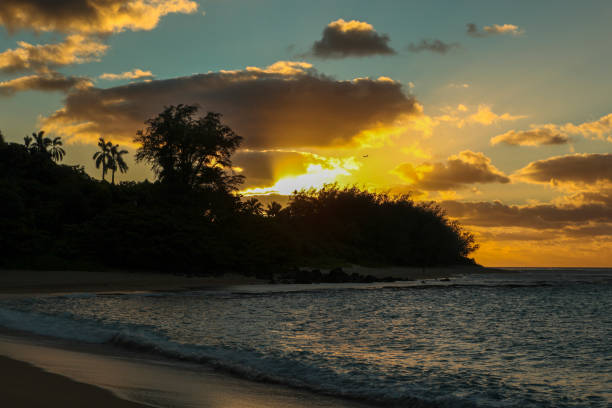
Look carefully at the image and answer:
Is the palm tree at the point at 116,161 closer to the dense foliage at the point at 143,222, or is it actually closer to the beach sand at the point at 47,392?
the dense foliage at the point at 143,222

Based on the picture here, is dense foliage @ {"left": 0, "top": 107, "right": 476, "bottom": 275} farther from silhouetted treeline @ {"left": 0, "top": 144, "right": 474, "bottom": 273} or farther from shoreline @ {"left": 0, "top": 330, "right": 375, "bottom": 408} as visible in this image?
shoreline @ {"left": 0, "top": 330, "right": 375, "bottom": 408}

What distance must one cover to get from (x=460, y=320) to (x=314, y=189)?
248 feet

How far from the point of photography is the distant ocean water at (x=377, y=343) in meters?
8.20

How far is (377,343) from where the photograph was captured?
12836 mm

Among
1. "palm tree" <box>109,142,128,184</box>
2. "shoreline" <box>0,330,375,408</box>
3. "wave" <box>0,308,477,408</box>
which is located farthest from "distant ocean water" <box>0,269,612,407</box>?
"palm tree" <box>109,142,128,184</box>

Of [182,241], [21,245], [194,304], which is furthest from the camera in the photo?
[182,241]

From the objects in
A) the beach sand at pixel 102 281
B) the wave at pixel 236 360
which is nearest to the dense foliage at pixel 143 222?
the beach sand at pixel 102 281

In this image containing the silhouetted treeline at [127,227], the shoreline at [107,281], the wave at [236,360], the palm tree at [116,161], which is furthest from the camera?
the palm tree at [116,161]

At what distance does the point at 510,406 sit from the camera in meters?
7.19

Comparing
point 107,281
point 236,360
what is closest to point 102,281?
point 107,281

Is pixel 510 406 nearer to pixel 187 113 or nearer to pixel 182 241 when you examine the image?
pixel 182 241

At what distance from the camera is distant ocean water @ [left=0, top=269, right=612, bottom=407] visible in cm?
820

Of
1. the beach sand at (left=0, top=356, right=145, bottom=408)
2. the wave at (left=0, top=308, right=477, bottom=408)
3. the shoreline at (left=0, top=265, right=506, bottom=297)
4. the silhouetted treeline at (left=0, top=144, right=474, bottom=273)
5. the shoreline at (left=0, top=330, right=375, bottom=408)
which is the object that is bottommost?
the shoreline at (left=0, top=265, right=506, bottom=297)

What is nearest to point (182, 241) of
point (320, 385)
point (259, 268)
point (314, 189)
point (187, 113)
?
point (259, 268)
